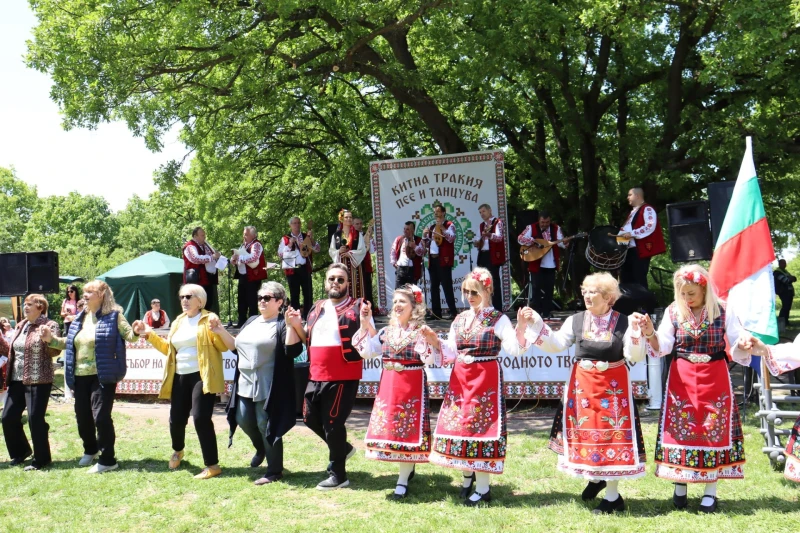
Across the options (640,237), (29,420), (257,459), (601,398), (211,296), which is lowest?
(257,459)

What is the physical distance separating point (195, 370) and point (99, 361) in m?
0.87

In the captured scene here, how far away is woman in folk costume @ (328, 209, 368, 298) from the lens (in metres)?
11.9

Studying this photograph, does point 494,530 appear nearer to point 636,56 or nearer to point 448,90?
point 448,90

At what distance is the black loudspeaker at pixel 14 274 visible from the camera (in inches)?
432

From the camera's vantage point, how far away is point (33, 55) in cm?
1091

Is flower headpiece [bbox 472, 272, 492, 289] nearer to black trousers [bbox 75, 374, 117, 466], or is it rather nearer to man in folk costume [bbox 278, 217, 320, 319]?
black trousers [bbox 75, 374, 117, 466]

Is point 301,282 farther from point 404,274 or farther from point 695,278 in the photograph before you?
point 695,278

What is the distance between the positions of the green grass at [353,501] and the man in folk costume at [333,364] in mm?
349

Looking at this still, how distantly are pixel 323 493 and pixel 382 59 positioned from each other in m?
9.08

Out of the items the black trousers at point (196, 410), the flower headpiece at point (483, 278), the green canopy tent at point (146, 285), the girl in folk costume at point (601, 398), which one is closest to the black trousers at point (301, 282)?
the black trousers at point (196, 410)

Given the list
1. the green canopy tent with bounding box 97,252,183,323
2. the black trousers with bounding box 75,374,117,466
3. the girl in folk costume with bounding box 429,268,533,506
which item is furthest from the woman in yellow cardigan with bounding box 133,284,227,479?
the green canopy tent with bounding box 97,252,183,323

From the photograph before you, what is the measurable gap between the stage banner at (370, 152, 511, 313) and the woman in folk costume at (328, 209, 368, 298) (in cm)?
70

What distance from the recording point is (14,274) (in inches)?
437

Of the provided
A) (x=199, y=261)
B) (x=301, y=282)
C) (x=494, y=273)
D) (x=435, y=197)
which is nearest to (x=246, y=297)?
(x=301, y=282)
